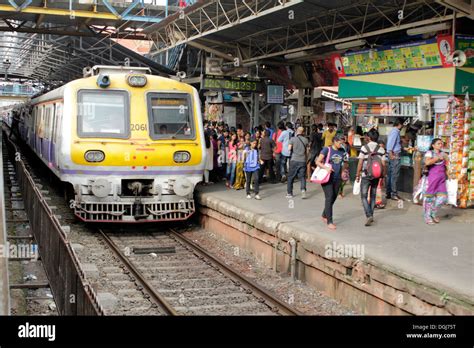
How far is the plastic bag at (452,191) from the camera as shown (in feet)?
34.6

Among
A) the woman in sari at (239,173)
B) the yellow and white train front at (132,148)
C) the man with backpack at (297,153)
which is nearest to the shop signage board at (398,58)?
the man with backpack at (297,153)

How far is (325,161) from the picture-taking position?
9727mm

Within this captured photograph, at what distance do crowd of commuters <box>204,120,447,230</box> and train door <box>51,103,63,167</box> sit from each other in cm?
302

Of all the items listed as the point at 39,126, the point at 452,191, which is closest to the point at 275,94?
the point at 39,126

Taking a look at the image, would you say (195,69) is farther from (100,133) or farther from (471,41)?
(471,41)

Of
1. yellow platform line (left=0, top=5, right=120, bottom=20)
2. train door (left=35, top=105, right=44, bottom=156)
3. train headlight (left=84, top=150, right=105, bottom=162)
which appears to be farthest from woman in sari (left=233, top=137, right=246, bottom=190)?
yellow platform line (left=0, top=5, right=120, bottom=20)

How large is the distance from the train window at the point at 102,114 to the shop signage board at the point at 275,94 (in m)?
6.58

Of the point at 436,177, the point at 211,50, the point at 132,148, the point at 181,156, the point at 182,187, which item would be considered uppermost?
the point at 211,50

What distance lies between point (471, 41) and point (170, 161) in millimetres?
5838

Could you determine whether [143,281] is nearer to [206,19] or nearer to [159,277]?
[159,277]

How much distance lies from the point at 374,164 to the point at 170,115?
436 cm

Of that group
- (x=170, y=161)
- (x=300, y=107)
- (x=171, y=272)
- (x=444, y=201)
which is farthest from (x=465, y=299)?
(x=300, y=107)

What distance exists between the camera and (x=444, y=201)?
9.77 metres

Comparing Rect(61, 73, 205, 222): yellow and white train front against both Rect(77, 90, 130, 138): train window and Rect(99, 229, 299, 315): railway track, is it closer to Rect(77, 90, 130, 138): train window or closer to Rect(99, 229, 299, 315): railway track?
Rect(77, 90, 130, 138): train window
